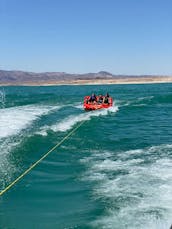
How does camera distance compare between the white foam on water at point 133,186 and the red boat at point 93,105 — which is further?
the red boat at point 93,105

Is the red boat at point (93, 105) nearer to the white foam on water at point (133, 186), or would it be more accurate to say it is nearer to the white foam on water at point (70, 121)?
the white foam on water at point (70, 121)

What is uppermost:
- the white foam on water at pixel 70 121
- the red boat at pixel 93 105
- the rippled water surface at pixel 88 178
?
the red boat at pixel 93 105

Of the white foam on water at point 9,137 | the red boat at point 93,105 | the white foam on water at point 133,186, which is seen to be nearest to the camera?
the white foam on water at point 133,186

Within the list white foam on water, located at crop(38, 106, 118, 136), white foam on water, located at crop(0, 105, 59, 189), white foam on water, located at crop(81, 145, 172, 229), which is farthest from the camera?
white foam on water, located at crop(38, 106, 118, 136)

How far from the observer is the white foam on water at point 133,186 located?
9.61 metres

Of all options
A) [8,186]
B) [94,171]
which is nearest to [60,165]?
[94,171]

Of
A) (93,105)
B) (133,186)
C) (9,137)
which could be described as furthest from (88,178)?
(93,105)

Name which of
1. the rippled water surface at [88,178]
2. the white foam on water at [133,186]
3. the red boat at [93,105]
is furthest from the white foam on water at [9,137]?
the red boat at [93,105]

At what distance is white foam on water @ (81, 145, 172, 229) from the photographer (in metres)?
9.61

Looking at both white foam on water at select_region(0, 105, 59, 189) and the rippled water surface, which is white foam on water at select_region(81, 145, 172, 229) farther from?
white foam on water at select_region(0, 105, 59, 189)

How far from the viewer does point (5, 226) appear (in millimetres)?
9453

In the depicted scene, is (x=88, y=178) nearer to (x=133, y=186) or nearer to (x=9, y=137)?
(x=133, y=186)

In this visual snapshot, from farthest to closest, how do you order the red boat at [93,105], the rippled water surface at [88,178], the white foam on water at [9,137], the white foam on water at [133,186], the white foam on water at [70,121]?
the red boat at [93,105] < the white foam on water at [70,121] < the white foam on water at [9,137] < the rippled water surface at [88,178] < the white foam on water at [133,186]

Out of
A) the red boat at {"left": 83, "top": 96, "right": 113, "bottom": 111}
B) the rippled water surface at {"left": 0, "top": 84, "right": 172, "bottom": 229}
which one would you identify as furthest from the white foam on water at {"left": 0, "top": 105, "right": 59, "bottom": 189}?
the red boat at {"left": 83, "top": 96, "right": 113, "bottom": 111}
